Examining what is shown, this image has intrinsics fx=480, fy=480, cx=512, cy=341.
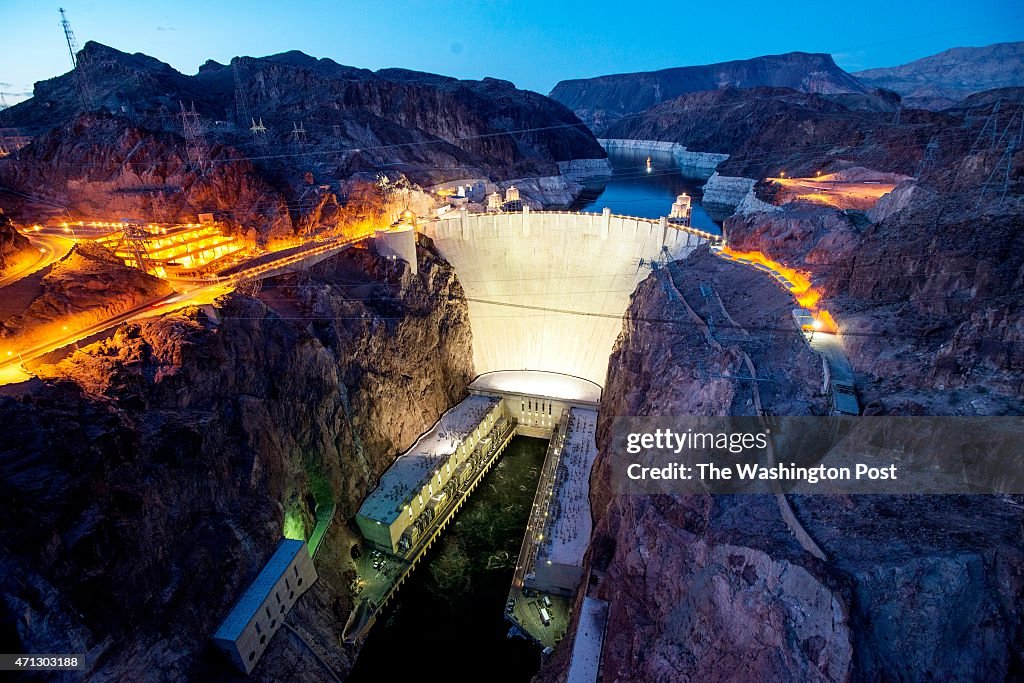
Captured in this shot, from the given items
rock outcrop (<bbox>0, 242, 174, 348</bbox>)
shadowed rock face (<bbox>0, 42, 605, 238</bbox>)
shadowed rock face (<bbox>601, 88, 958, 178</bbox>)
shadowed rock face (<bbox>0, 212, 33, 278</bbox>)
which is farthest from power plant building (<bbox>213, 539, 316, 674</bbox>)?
shadowed rock face (<bbox>601, 88, 958, 178</bbox>)

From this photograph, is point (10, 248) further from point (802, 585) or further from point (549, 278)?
point (802, 585)

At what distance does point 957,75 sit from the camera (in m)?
126

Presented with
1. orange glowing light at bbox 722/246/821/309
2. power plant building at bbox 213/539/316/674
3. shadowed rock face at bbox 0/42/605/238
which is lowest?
power plant building at bbox 213/539/316/674

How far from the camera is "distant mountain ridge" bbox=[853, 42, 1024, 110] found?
110 meters

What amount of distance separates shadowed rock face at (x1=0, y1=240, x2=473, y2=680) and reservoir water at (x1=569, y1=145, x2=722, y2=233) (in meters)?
55.6

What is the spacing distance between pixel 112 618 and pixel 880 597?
2037 cm

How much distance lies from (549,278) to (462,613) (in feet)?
84.6

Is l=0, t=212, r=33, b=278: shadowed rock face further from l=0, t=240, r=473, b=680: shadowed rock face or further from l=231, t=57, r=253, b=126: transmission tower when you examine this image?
l=231, t=57, r=253, b=126: transmission tower

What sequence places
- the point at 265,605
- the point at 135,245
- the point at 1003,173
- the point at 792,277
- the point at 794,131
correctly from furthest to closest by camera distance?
1. the point at 794,131
2. the point at 792,277
3. the point at 135,245
4. the point at 1003,173
5. the point at 265,605

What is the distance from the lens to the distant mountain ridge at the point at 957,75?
359 ft

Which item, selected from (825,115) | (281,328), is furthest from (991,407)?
(825,115)

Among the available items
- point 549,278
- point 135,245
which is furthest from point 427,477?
point 135,245

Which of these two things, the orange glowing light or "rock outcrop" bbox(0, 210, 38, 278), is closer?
the orange glowing light

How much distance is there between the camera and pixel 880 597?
1036 cm
